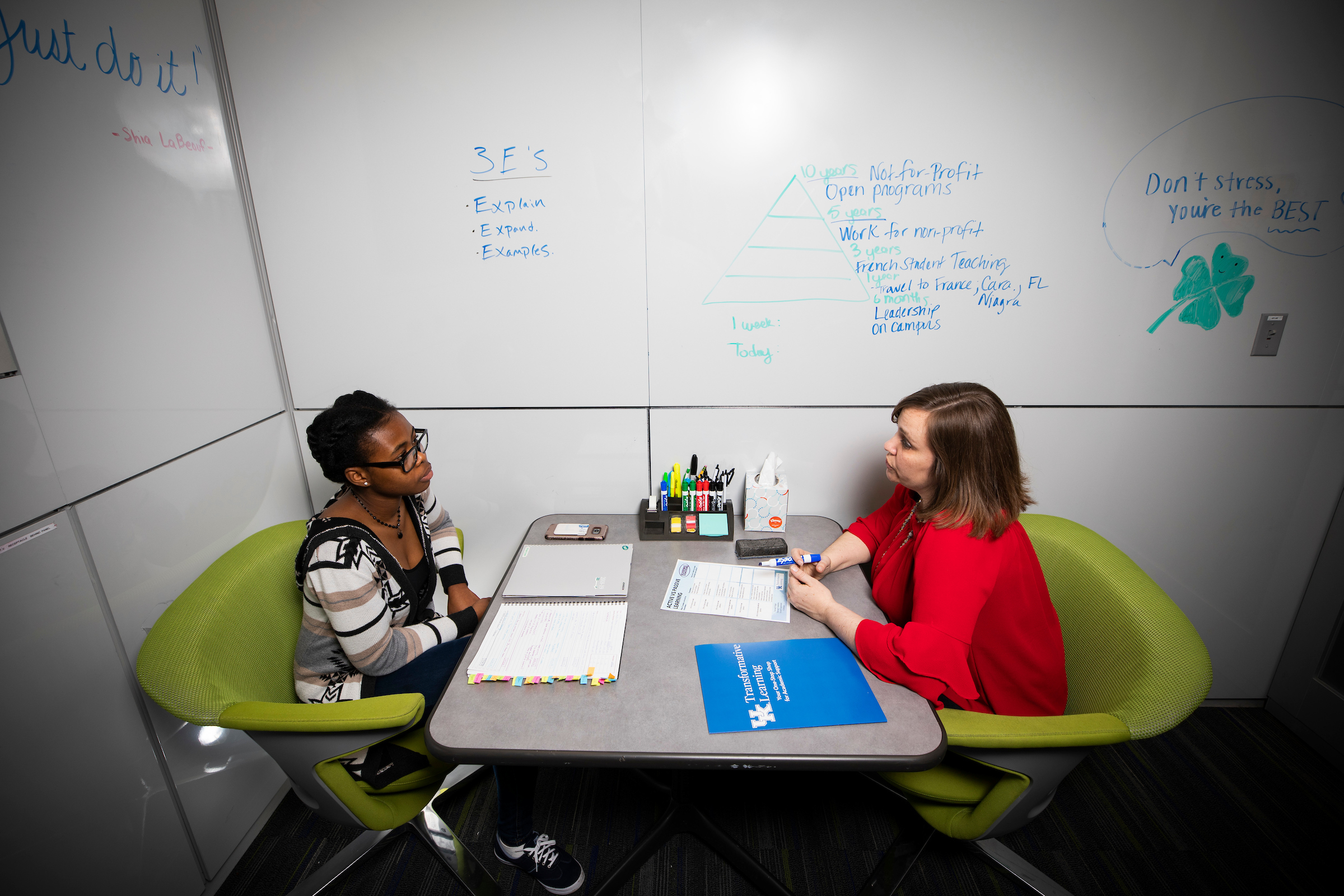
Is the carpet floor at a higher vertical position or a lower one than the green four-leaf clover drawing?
lower

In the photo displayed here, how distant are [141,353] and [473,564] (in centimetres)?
109

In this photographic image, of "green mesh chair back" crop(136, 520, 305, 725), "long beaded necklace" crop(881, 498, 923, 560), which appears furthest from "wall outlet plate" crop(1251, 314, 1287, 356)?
"green mesh chair back" crop(136, 520, 305, 725)

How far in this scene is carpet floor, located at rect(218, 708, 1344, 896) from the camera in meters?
1.47

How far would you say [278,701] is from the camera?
131 cm

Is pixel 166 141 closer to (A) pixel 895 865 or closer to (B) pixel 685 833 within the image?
(B) pixel 685 833

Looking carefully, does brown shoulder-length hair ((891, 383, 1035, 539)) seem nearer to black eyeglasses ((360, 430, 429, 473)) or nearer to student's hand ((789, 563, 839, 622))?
student's hand ((789, 563, 839, 622))

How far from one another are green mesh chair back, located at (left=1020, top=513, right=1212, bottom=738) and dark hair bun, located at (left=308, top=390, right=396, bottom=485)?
1711 mm

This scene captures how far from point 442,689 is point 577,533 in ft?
1.82

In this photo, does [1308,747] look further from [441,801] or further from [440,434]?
[440,434]

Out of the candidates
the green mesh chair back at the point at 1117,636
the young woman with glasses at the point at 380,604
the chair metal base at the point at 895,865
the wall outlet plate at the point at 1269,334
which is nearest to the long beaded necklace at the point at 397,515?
the young woman with glasses at the point at 380,604

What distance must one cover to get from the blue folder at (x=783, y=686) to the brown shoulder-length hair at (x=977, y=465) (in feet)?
1.26

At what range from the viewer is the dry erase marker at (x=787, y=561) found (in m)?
1.42

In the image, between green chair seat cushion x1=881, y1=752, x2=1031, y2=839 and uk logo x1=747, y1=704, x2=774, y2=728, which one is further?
green chair seat cushion x1=881, y1=752, x2=1031, y2=839

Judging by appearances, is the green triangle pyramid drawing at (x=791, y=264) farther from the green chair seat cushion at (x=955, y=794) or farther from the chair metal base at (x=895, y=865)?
the chair metal base at (x=895, y=865)
